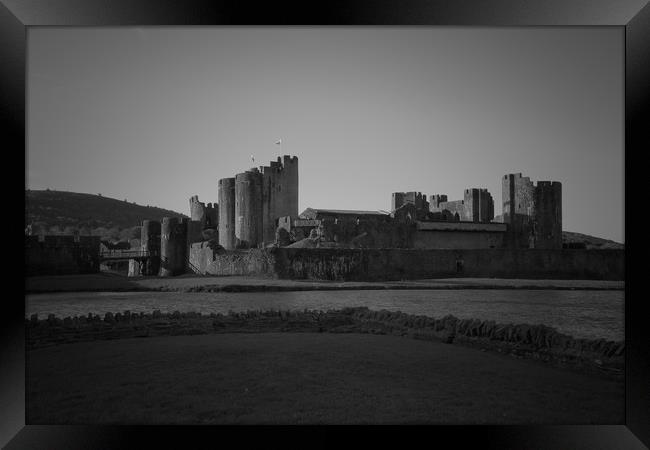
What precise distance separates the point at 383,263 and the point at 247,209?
12.2 metres

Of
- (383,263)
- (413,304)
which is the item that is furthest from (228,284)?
(383,263)

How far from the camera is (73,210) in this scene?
10.5 m

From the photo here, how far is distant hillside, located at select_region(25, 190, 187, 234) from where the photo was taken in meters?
9.89

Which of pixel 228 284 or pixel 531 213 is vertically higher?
pixel 531 213

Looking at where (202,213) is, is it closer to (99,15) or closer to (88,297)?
(88,297)

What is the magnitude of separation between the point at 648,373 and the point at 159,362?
22.9 feet

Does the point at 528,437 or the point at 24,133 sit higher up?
the point at 24,133

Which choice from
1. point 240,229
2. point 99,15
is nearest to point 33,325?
point 99,15

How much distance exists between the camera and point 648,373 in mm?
7535

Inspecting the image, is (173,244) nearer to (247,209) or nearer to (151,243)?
(151,243)

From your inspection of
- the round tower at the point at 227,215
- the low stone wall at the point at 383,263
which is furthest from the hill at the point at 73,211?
the round tower at the point at 227,215

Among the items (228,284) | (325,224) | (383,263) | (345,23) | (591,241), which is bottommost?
(228,284)

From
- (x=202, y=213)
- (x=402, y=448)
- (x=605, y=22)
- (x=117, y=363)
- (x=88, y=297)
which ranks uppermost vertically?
(x=605, y=22)

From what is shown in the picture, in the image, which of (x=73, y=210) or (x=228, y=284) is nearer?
(x=73, y=210)
